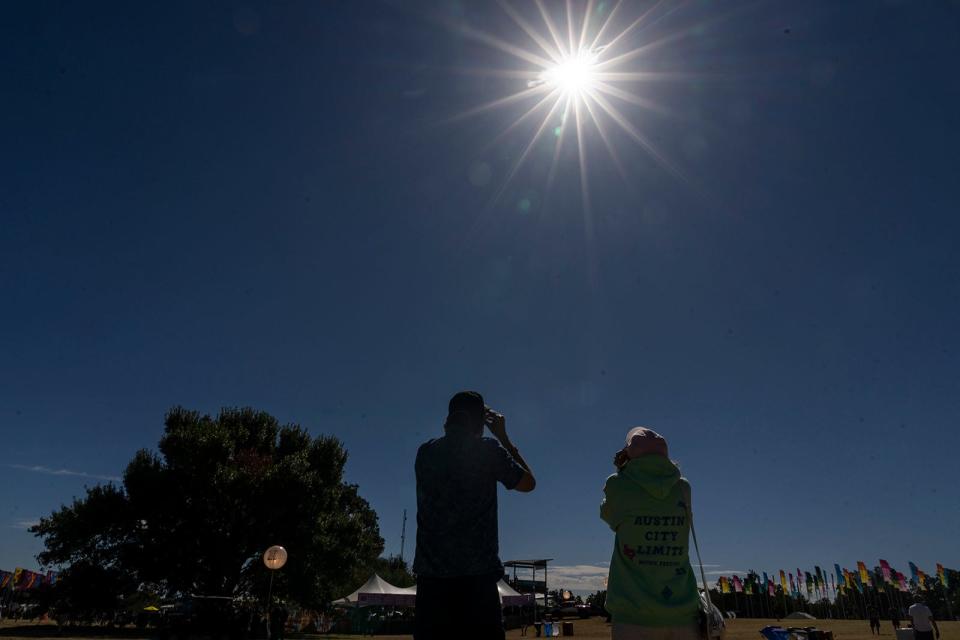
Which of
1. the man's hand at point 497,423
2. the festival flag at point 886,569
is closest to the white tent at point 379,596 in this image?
the man's hand at point 497,423

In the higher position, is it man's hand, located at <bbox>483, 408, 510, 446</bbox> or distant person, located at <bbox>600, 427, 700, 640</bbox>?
man's hand, located at <bbox>483, 408, 510, 446</bbox>

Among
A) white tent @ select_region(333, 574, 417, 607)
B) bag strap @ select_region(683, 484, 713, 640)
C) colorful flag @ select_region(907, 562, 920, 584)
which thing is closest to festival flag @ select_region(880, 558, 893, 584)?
colorful flag @ select_region(907, 562, 920, 584)

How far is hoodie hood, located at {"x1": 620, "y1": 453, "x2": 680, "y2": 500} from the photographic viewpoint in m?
3.13

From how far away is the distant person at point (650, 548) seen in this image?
9.38 ft

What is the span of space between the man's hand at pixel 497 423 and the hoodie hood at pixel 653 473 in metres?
0.80

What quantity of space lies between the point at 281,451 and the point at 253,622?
928 centimetres

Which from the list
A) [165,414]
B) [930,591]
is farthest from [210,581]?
[930,591]

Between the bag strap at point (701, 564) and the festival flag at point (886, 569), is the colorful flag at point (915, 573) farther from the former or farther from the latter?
the bag strap at point (701, 564)

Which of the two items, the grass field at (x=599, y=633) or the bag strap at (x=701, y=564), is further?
the grass field at (x=599, y=633)

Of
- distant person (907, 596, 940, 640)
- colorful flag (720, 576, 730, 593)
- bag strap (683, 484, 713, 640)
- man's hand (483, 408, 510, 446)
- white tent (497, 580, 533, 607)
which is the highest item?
man's hand (483, 408, 510, 446)

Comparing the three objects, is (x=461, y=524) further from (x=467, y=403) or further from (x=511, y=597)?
(x=511, y=597)

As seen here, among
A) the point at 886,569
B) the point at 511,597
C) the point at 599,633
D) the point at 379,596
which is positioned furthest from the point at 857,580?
the point at 379,596

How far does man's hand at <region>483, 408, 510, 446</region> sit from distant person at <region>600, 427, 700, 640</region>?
74cm

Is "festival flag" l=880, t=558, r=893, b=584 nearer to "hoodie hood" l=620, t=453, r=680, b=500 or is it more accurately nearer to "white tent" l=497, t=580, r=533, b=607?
"white tent" l=497, t=580, r=533, b=607
